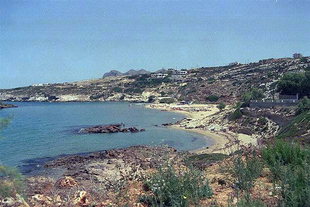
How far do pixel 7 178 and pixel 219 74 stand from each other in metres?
124

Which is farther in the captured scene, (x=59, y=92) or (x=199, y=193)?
(x=59, y=92)

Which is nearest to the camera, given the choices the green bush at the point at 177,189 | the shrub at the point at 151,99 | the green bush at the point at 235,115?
the green bush at the point at 177,189

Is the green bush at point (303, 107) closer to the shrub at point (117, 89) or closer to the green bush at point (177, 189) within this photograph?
the green bush at point (177, 189)

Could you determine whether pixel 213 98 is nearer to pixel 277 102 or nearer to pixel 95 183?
pixel 277 102

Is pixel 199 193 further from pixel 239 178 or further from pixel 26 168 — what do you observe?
pixel 26 168

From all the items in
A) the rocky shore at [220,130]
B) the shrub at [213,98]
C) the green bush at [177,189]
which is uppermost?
the green bush at [177,189]

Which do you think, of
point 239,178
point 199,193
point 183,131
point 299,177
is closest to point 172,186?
point 199,193

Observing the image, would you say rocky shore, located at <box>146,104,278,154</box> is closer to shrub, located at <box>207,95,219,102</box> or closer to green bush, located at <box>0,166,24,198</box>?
green bush, located at <box>0,166,24,198</box>

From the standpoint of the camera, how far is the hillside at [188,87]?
308 ft

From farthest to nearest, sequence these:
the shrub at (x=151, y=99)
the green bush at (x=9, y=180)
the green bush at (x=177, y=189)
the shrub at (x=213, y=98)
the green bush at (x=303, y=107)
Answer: the shrub at (x=151, y=99)
the shrub at (x=213, y=98)
the green bush at (x=303, y=107)
the green bush at (x=9, y=180)
the green bush at (x=177, y=189)

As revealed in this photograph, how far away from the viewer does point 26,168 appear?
31.8m

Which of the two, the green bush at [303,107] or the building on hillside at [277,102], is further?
the building on hillside at [277,102]

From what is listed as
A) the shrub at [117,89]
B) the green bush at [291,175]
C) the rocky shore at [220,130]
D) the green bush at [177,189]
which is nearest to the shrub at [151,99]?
the shrub at [117,89]

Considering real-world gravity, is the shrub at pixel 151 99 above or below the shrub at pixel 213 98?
below
